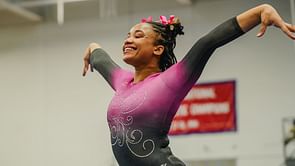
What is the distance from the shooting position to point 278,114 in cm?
471

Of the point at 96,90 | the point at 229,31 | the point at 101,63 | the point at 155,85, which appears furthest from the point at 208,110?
the point at 229,31

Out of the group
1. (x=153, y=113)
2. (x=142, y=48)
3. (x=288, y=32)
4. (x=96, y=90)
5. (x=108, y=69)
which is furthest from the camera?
(x=96, y=90)

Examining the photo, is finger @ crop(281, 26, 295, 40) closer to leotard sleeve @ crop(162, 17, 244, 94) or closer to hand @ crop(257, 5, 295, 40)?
hand @ crop(257, 5, 295, 40)

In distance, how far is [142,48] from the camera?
75.1 inches

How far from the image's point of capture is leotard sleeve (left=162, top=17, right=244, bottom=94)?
1.67 meters

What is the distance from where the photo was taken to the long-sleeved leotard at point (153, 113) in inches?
69.2

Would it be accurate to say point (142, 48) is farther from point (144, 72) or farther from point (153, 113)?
point (153, 113)

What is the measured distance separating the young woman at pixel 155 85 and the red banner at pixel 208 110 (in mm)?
2978

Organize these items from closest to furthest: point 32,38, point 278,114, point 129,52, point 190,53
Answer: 1. point 190,53
2. point 129,52
3. point 278,114
4. point 32,38

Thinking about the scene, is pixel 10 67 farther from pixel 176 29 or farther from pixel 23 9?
pixel 176 29

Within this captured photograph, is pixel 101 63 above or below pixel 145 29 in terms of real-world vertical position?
below

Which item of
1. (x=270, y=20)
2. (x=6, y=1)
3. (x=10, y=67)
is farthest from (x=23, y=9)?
(x=270, y=20)

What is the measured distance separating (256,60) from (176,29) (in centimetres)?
301

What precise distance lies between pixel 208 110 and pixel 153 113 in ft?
10.6
